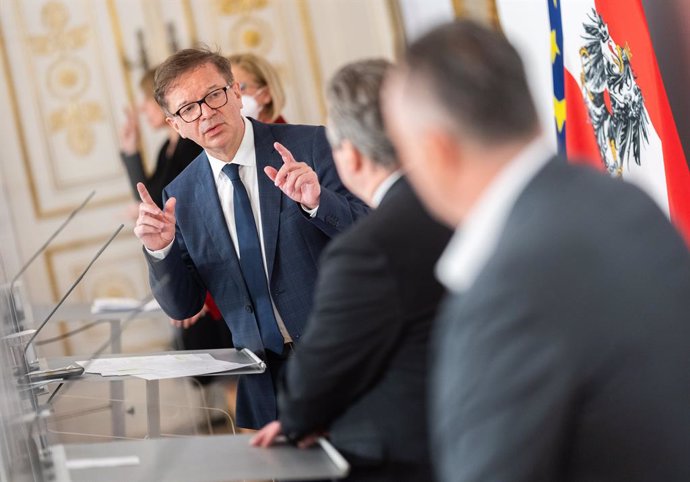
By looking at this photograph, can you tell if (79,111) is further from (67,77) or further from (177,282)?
(177,282)

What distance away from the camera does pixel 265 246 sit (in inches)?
92.7

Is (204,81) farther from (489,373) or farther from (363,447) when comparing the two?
(489,373)

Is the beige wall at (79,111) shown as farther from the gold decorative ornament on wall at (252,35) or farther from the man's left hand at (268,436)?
the man's left hand at (268,436)

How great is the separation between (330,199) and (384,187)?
2.19 ft

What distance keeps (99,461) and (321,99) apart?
13.7ft

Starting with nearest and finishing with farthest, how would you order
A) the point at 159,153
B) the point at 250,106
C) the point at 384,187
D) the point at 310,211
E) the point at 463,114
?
the point at 463,114 < the point at 384,187 < the point at 310,211 < the point at 250,106 < the point at 159,153

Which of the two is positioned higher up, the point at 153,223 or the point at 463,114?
the point at 463,114

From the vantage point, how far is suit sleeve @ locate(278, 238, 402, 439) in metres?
1.42

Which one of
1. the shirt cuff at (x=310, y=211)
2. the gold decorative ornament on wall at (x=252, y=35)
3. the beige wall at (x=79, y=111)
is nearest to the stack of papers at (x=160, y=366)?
the shirt cuff at (x=310, y=211)

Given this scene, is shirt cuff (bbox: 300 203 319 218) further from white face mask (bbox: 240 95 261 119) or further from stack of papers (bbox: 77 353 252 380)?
white face mask (bbox: 240 95 261 119)

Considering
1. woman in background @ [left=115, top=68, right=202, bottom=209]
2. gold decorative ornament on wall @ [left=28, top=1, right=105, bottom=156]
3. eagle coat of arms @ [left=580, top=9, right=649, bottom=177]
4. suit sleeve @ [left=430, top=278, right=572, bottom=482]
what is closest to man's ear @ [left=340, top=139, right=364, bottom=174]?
suit sleeve @ [left=430, top=278, right=572, bottom=482]

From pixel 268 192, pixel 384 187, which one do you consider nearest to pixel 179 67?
pixel 268 192

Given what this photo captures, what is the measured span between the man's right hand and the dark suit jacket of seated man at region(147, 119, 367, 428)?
0.05m

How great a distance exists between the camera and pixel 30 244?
552 cm
